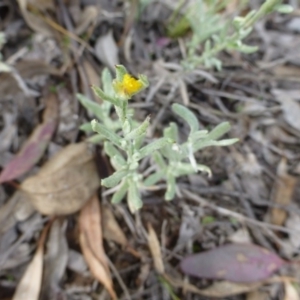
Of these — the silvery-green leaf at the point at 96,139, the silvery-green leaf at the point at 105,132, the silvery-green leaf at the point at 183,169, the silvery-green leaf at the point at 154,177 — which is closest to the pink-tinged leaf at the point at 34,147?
the silvery-green leaf at the point at 96,139

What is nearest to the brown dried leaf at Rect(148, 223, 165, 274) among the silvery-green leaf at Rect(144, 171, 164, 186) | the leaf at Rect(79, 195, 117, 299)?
the leaf at Rect(79, 195, 117, 299)

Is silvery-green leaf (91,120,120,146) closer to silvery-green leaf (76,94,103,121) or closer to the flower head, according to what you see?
the flower head

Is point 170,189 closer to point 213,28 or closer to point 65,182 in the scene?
point 65,182

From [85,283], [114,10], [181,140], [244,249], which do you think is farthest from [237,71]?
[85,283]

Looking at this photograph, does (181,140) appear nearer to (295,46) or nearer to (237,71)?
(237,71)

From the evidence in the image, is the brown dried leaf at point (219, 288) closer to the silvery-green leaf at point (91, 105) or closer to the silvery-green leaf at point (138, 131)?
the silvery-green leaf at point (91, 105)

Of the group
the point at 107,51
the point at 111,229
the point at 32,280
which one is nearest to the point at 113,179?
the point at 111,229
